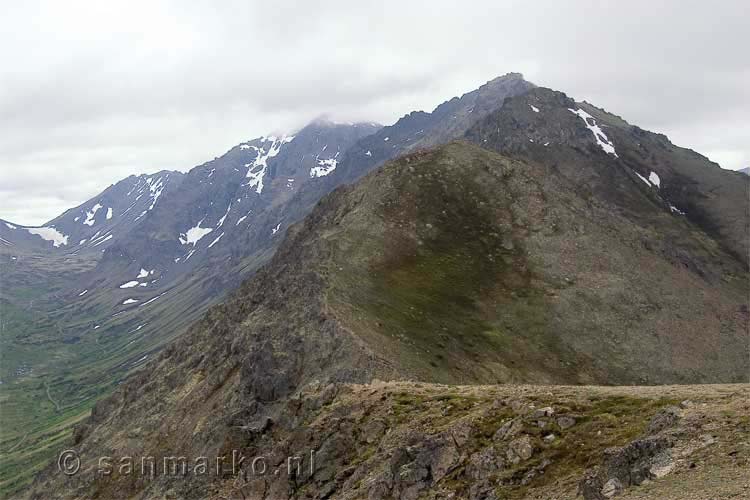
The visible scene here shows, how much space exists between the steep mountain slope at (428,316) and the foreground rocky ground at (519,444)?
2.33m

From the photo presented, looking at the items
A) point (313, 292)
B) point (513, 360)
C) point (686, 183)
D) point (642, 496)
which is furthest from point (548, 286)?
point (686, 183)

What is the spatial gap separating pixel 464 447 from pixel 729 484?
12349 mm

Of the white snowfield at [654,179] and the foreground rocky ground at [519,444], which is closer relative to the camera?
the foreground rocky ground at [519,444]

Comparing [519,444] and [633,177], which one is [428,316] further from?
[633,177]

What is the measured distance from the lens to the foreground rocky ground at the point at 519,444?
19891 mm

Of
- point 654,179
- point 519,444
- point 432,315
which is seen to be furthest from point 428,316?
point 654,179

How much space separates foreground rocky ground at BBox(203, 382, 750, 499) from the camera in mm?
19891

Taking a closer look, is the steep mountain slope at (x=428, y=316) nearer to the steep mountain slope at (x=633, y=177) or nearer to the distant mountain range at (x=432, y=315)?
the distant mountain range at (x=432, y=315)

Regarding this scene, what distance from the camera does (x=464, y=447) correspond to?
90.7ft

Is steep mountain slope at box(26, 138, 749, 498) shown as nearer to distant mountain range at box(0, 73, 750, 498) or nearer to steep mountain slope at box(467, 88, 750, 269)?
distant mountain range at box(0, 73, 750, 498)

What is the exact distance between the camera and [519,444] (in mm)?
25516

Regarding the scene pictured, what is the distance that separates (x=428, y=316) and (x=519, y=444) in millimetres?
41121

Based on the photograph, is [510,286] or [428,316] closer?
[428,316]

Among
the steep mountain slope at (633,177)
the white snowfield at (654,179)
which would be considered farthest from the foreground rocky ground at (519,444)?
the white snowfield at (654,179)
